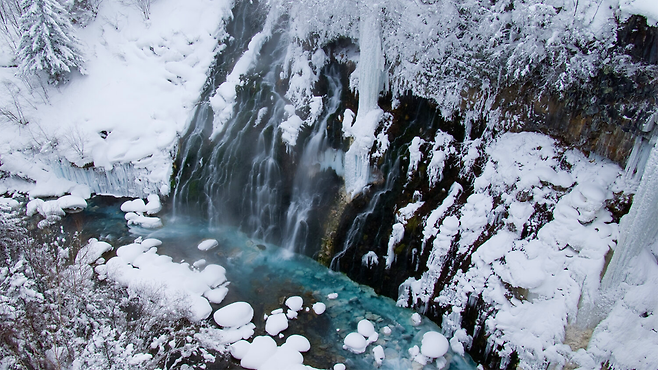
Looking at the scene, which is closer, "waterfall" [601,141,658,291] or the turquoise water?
"waterfall" [601,141,658,291]

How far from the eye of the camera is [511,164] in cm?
874

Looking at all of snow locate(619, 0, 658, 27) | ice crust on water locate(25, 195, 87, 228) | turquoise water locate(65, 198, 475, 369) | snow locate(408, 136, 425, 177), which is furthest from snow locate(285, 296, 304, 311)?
snow locate(619, 0, 658, 27)

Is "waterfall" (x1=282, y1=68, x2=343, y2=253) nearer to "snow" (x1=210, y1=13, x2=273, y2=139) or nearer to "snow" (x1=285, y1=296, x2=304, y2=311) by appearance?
"snow" (x1=285, y1=296, x2=304, y2=311)

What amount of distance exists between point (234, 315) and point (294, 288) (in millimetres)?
1887

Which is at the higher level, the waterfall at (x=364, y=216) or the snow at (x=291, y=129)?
the snow at (x=291, y=129)

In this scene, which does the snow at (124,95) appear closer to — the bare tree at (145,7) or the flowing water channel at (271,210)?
the bare tree at (145,7)

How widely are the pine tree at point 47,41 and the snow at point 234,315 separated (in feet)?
40.3

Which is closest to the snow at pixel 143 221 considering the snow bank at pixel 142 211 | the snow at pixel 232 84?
the snow bank at pixel 142 211

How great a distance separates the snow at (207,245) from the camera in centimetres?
1202

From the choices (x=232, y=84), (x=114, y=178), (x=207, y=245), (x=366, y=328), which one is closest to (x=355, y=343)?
(x=366, y=328)

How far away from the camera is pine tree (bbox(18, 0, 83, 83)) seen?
46.7 ft

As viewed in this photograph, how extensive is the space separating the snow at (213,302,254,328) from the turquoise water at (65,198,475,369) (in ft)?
0.92

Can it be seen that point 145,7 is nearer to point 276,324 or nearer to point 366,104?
point 366,104

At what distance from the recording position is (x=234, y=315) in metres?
9.25
